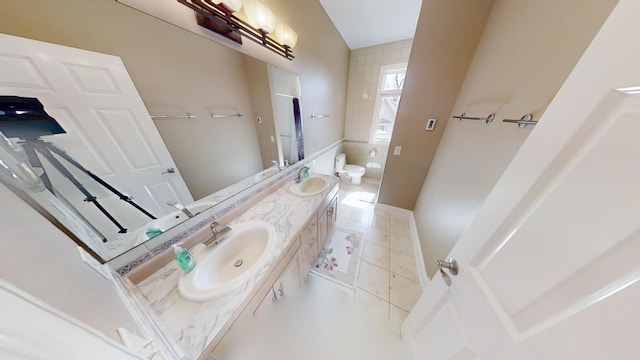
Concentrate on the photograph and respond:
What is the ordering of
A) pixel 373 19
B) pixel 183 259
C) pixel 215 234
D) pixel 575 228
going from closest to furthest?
pixel 575 228
pixel 183 259
pixel 215 234
pixel 373 19

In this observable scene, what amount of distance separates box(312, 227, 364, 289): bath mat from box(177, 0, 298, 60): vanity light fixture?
74.5 inches

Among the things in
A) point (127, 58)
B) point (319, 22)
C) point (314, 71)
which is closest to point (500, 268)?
point (127, 58)

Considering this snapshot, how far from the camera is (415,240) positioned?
194 centimetres

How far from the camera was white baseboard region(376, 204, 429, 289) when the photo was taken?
1.53 m

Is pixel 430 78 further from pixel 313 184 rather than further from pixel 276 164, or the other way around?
pixel 276 164

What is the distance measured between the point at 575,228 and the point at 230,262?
4.25 ft

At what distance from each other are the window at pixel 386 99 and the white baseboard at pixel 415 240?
1164 mm

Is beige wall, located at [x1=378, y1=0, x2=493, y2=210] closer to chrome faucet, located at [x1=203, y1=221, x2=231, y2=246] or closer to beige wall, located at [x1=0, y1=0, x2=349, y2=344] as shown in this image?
beige wall, located at [x1=0, y1=0, x2=349, y2=344]

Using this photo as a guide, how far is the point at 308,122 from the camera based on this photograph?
2.01 metres

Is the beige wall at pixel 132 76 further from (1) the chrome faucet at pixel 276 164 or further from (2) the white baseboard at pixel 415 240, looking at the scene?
(2) the white baseboard at pixel 415 240

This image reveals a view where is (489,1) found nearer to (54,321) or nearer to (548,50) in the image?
(548,50)

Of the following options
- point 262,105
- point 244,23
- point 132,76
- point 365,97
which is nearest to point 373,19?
point 365,97

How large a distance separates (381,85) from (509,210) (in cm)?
289

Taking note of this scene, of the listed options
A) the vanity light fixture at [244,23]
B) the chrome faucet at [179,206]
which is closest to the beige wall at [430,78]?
the vanity light fixture at [244,23]
